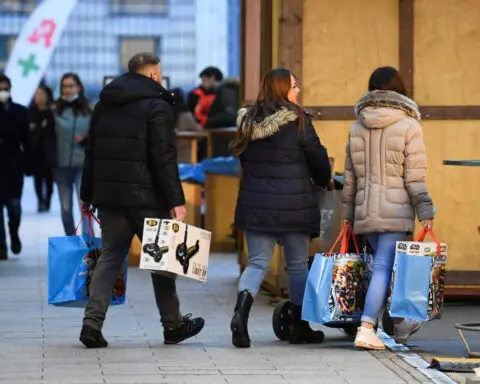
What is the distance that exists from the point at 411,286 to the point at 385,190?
58cm

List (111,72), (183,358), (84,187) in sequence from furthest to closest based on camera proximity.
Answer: (111,72) < (84,187) < (183,358)

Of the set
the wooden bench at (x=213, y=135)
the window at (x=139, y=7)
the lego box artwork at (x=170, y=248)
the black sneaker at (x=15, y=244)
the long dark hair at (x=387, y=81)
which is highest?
the window at (x=139, y=7)

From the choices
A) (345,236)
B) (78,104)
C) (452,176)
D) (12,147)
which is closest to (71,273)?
(345,236)

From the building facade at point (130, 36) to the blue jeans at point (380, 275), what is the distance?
27.8 meters

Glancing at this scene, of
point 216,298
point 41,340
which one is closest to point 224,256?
point 216,298

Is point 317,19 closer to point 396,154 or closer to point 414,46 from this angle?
point 414,46

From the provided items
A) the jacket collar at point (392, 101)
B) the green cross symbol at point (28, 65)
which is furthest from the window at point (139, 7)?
the jacket collar at point (392, 101)

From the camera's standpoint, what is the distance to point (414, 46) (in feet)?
35.2

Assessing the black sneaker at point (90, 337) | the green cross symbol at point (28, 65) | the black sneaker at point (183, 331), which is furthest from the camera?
the green cross symbol at point (28, 65)

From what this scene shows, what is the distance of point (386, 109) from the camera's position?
28.2 feet

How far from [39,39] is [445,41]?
31.6 ft

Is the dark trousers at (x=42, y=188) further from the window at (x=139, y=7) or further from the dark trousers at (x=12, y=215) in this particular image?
the window at (x=139, y=7)

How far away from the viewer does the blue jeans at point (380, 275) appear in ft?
28.2

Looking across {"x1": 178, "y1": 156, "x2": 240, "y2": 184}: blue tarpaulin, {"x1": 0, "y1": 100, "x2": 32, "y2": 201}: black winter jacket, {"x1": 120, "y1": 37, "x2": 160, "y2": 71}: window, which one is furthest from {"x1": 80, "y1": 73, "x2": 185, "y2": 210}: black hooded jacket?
{"x1": 120, "y1": 37, "x2": 160, "y2": 71}: window
